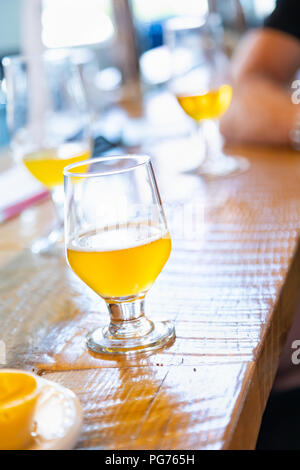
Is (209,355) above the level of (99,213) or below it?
below

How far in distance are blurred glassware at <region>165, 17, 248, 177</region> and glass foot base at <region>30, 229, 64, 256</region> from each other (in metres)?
0.39

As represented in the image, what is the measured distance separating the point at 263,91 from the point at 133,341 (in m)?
1.13

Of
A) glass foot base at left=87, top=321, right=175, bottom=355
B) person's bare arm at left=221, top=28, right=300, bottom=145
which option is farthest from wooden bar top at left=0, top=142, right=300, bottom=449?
person's bare arm at left=221, top=28, right=300, bottom=145

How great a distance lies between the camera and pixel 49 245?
3.25 ft

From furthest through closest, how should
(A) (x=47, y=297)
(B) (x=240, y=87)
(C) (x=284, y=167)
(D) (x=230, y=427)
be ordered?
1. (B) (x=240, y=87)
2. (C) (x=284, y=167)
3. (A) (x=47, y=297)
4. (D) (x=230, y=427)

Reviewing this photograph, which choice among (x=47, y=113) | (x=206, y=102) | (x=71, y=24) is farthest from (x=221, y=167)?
(x=71, y=24)

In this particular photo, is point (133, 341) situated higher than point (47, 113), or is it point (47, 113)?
point (47, 113)

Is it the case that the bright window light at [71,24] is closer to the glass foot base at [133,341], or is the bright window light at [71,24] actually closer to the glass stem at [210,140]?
the glass stem at [210,140]

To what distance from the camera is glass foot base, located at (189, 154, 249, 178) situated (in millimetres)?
1299

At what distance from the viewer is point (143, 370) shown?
592 mm

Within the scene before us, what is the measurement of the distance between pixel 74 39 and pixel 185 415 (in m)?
3.94

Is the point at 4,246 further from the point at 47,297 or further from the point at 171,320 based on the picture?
the point at 171,320

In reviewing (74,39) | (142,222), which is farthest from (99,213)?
(74,39)

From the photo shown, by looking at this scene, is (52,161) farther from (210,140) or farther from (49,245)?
(210,140)
